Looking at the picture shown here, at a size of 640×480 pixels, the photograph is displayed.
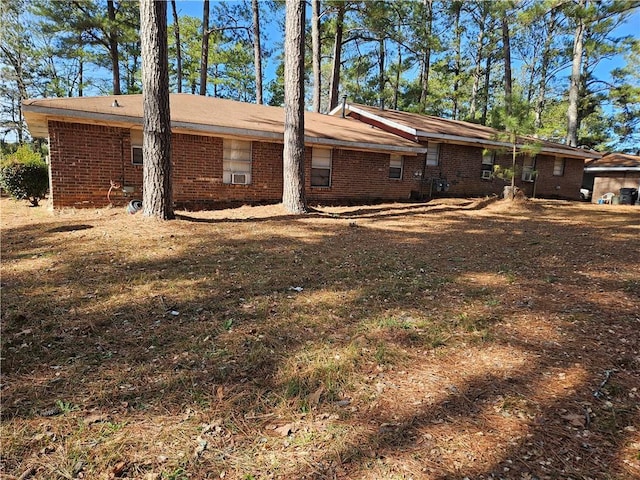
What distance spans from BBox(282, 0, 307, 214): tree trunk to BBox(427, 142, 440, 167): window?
833cm

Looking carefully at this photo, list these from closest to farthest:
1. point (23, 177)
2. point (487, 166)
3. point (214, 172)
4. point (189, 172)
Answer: point (189, 172) → point (214, 172) → point (23, 177) → point (487, 166)

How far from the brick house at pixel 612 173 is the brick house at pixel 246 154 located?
179 inches

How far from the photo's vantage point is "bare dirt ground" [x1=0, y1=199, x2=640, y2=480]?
1.98m

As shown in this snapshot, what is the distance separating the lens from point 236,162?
11.8 metres

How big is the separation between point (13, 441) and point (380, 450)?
1935 millimetres

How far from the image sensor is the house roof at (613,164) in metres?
20.8

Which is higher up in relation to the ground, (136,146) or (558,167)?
(558,167)

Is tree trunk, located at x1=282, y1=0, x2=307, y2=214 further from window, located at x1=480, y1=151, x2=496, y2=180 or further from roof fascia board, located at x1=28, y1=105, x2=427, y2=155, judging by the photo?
window, located at x1=480, y1=151, x2=496, y2=180

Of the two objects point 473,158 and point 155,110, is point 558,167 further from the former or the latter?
point 155,110

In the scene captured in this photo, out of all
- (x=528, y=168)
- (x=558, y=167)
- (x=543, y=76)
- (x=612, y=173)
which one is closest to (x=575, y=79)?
(x=612, y=173)

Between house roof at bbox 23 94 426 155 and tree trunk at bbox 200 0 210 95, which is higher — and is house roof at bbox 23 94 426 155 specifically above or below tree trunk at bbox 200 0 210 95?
below

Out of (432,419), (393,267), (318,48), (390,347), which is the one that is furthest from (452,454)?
(318,48)

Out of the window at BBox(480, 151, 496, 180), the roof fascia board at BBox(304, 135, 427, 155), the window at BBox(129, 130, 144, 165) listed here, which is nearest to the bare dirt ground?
the window at BBox(129, 130, 144, 165)

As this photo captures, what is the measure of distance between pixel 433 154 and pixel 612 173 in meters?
12.8
